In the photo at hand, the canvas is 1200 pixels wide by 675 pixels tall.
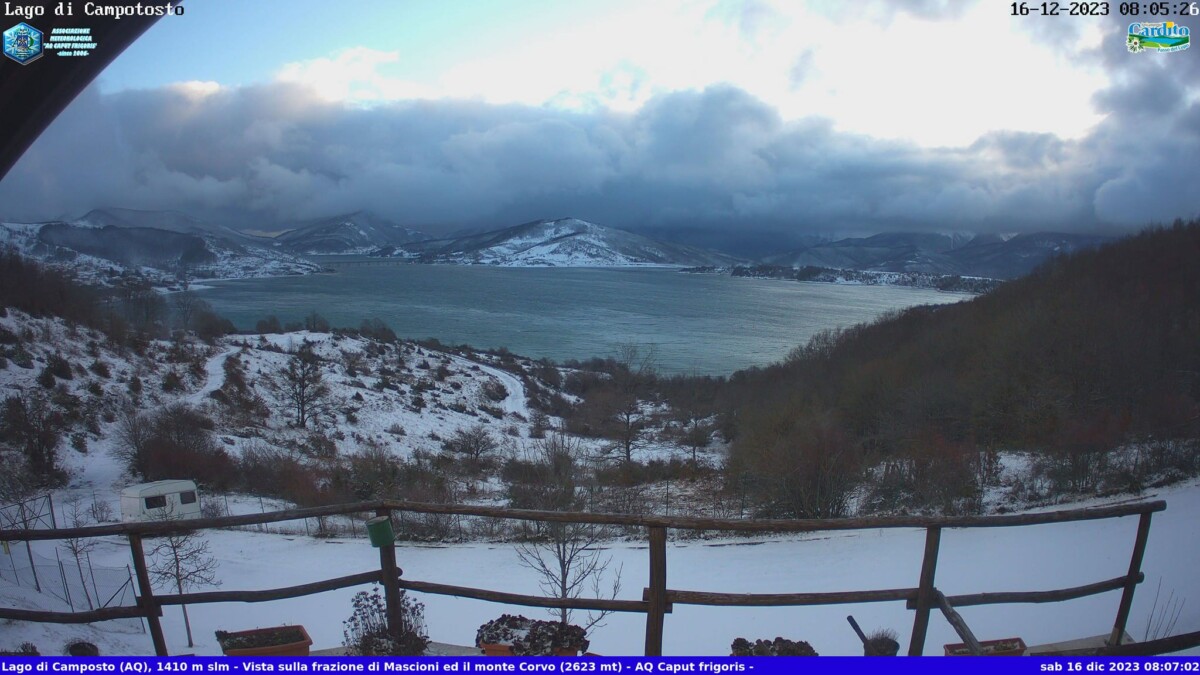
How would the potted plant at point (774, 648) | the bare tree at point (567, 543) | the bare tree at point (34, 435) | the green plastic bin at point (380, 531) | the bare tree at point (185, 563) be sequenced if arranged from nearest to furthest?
the potted plant at point (774, 648), the green plastic bin at point (380, 531), the bare tree at point (185, 563), the bare tree at point (567, 543), the bare tree at point (34, 435)

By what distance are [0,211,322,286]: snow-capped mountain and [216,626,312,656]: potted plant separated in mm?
32995

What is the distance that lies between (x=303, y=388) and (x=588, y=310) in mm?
55425

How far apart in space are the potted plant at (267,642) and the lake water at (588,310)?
43.0 metres

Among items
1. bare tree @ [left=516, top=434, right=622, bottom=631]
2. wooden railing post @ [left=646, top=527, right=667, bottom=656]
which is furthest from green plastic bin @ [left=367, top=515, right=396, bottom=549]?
bare tree @ [left=516, top=434, right=622, bottom=631]

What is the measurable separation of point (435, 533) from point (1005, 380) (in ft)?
62.7

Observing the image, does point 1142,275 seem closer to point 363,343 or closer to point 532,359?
point 532,359

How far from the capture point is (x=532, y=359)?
49.0 m

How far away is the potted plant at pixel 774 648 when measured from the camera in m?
2.61

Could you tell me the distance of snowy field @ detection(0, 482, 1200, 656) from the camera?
6.67 m

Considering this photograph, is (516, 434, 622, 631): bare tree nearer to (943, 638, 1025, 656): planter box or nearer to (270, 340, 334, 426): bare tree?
(943, 638, 1025, 656): planter box

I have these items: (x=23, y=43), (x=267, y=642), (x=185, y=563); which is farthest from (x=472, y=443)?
(x=23, y=43)

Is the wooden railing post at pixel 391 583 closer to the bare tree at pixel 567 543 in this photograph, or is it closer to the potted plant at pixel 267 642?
the potted plant at pixel 267 642

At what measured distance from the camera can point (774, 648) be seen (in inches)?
104

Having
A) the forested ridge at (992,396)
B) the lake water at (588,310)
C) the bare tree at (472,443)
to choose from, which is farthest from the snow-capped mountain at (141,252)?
the forested ridge at (992,396)
